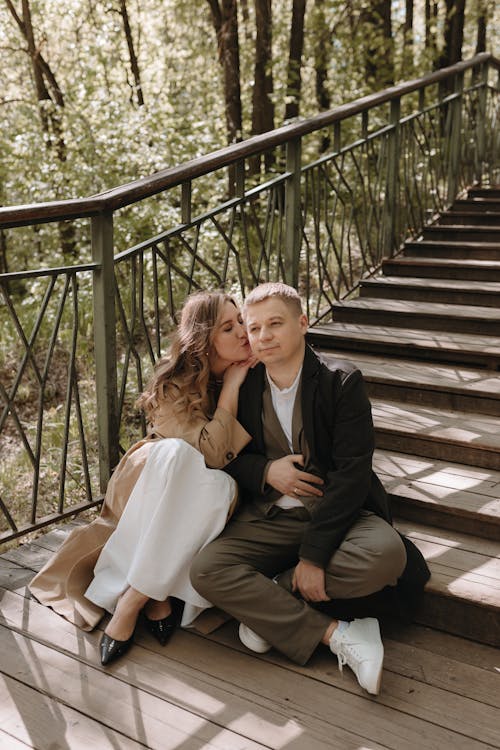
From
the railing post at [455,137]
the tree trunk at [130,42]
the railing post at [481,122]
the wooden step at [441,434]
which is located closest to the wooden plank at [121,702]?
the wooden step at [441,434]

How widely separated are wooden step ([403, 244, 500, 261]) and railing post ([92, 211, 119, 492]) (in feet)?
9.73

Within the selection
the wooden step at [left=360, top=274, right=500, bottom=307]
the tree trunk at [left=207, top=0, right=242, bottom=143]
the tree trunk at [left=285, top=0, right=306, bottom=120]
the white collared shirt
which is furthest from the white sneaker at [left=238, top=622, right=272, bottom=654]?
the tree trunk at [left=285, top=0, right=306, bottom=120]

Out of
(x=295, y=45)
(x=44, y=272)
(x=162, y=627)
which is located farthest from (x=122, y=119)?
(x=162, y=627)

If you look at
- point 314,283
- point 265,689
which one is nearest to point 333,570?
point 265,689

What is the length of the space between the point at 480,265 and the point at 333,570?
3.02 m

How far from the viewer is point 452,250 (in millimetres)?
5203

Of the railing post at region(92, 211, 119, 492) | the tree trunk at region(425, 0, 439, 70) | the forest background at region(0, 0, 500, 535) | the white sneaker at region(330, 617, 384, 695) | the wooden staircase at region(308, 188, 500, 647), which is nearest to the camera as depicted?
the white sneaker at region(330, 617, 384, 695)

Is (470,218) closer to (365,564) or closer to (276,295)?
(276,295)

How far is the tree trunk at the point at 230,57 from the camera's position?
8281 mm

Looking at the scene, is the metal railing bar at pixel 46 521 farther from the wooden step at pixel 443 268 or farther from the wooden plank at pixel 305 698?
the wooden step at pixel 443 268

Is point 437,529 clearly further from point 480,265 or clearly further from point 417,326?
point 480,265

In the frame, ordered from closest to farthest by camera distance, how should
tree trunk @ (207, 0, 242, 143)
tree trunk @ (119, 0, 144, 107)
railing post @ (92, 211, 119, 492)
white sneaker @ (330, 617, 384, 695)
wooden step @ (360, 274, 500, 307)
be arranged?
white sneaker @ (330, 617, 384, 695)
railing post @ (92, 211, 119, 492)
wooden step @ (360, 274, 500, 307)
tree trunk @ (207, 0, 242, 143)
tree trunk @ (119, 0, 144, 107)

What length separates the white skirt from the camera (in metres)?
2.37

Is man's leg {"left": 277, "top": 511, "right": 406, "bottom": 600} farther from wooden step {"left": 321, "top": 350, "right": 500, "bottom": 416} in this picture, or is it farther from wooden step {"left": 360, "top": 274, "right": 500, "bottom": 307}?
wooden step {"left": 360, "top": 274, "right": 500, "bottom": 307}
